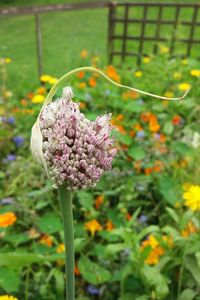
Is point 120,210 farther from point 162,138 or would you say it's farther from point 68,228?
point 68,228

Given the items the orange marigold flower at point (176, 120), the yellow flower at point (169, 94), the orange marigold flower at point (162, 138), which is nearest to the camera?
the orange marigold flower at point (162, 138)

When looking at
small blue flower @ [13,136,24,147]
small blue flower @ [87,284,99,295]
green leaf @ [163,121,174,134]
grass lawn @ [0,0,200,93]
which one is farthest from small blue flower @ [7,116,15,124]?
grass lawn @ [0,0,200,93]

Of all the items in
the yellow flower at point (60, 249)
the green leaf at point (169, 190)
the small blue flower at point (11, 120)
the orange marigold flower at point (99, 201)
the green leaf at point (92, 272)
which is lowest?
the green leaf at point (92, 272)

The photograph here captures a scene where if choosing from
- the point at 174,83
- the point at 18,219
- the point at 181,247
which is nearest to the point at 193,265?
the point at 181,247

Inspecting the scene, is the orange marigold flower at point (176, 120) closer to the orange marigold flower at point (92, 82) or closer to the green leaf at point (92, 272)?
the orange marigold flower at point (92, 82)

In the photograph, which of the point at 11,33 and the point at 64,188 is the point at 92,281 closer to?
the point at 64,188

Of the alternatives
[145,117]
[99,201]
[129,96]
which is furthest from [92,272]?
[129,96]

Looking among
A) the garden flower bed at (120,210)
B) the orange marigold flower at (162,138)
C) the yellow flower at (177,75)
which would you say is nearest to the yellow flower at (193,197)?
the garden flower bed at (120,210)
